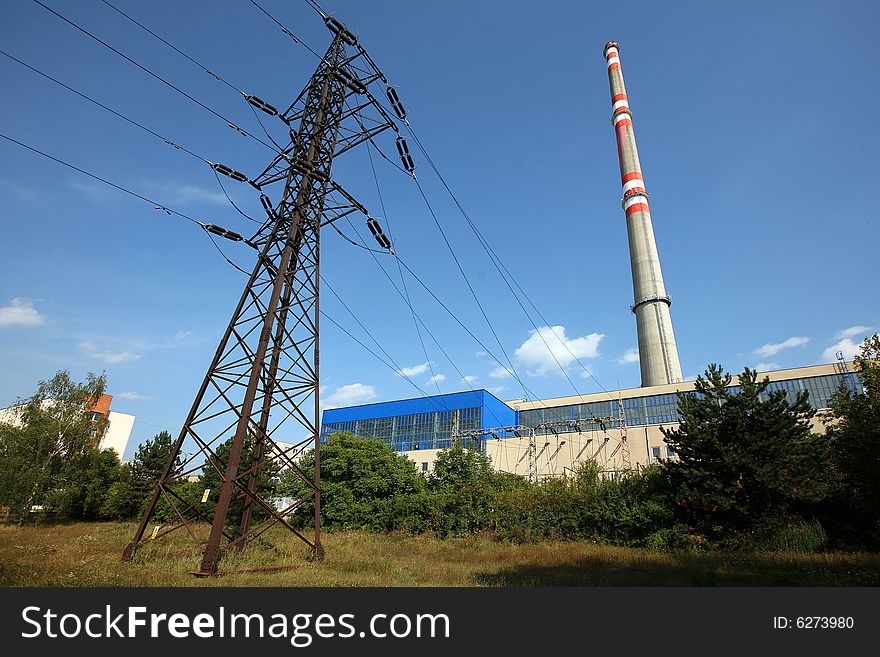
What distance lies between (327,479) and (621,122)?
191ft

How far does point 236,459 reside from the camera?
1223 centimetres

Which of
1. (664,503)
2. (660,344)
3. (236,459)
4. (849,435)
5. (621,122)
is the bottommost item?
(664,503)

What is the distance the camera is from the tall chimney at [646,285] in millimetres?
53719

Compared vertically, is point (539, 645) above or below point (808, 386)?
below

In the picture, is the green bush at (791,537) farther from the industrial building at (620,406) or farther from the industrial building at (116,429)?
the industrial building at (116,429)

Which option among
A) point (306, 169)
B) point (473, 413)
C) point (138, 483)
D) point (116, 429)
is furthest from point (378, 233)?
point (116, 429)

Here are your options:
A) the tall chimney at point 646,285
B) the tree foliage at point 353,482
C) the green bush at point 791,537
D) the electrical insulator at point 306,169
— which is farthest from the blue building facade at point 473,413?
the electrical insulator at point 306,169

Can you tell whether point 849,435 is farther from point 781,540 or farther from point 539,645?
point 539,645

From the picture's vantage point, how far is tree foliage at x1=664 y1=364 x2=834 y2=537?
60.0 ft

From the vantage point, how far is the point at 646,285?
180ft

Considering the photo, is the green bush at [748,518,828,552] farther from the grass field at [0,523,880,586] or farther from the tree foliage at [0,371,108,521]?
the tree foliage at [0,371,108,521]

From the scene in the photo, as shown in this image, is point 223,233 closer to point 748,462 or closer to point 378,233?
point 378,233

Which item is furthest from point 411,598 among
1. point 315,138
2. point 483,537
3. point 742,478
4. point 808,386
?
point 808,386

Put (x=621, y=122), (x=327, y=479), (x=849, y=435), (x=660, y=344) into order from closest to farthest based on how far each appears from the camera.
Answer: (x=849, y=435) → (x=327, y=479) → (x=660, y=344) → (x=621, y=122)
